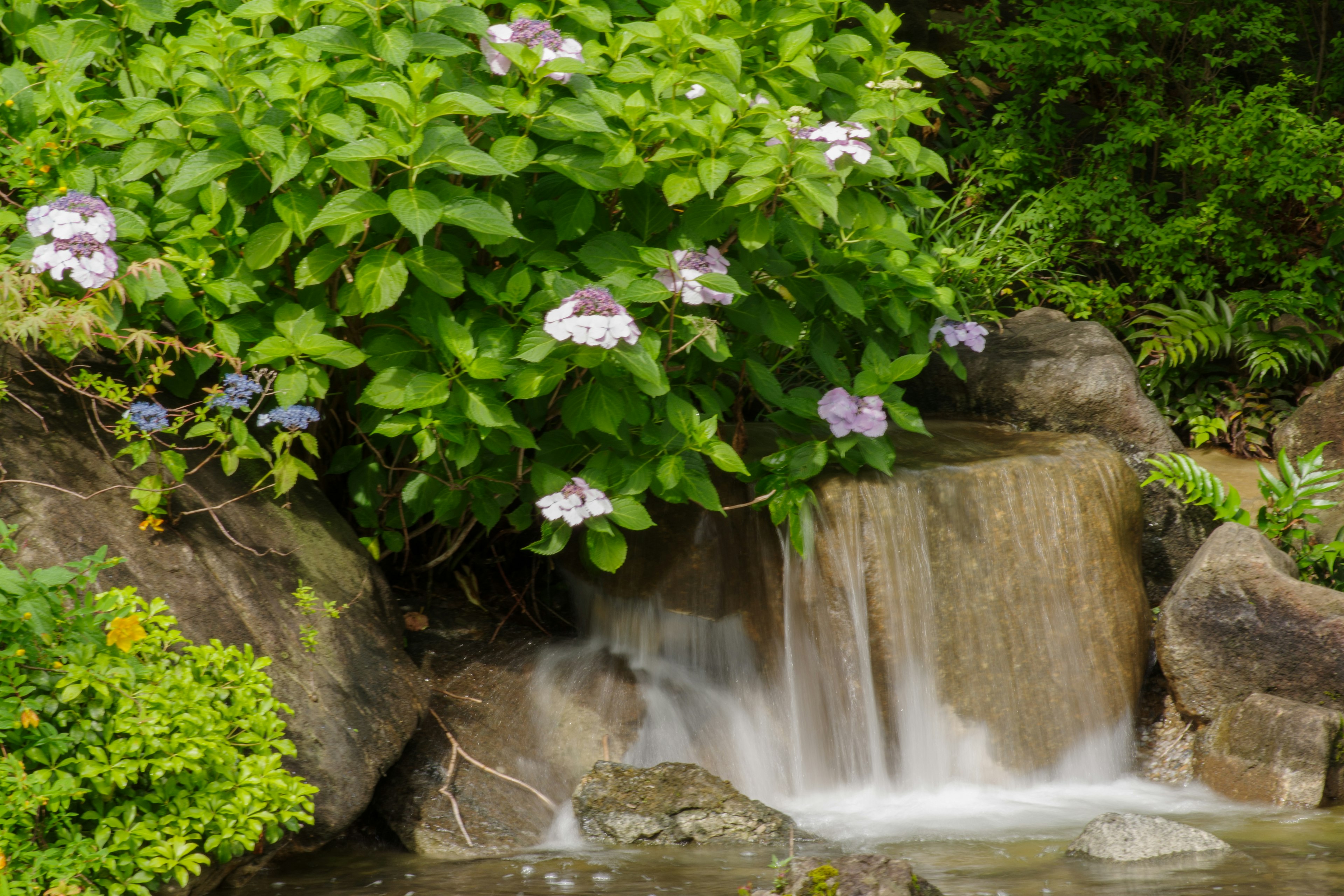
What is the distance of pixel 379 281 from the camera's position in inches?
147

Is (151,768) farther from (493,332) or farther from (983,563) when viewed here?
(983,563)

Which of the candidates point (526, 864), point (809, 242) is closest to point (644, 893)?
point (526, 864)

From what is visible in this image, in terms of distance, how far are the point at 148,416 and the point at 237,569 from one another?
1.87 ft

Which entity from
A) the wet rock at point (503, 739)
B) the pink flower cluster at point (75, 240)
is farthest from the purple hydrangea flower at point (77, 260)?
the wet rock at point (503, 739)

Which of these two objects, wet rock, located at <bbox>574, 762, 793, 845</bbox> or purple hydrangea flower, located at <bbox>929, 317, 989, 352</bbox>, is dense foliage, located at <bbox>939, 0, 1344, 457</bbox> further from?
wet rock, located at <bbox>574, 762, 793, 845</bbox>

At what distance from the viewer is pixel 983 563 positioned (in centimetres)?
510

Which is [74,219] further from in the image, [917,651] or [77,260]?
[917,651]

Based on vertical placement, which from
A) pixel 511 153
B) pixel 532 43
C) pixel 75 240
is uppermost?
pixel 532 43

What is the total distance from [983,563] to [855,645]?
0.67 metres

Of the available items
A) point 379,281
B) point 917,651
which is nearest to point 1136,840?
point 917,651

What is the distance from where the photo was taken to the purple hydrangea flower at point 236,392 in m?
3.91

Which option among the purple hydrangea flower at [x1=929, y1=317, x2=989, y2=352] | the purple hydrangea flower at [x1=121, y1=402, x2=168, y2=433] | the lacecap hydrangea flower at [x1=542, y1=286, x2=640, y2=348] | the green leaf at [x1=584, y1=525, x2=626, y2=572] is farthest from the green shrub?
the purple hydrangea flower at [x1=929, y1=317, x2=989, y2=352]

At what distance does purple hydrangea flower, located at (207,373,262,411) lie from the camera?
391cm

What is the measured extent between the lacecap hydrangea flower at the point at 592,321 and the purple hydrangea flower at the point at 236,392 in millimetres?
1002
